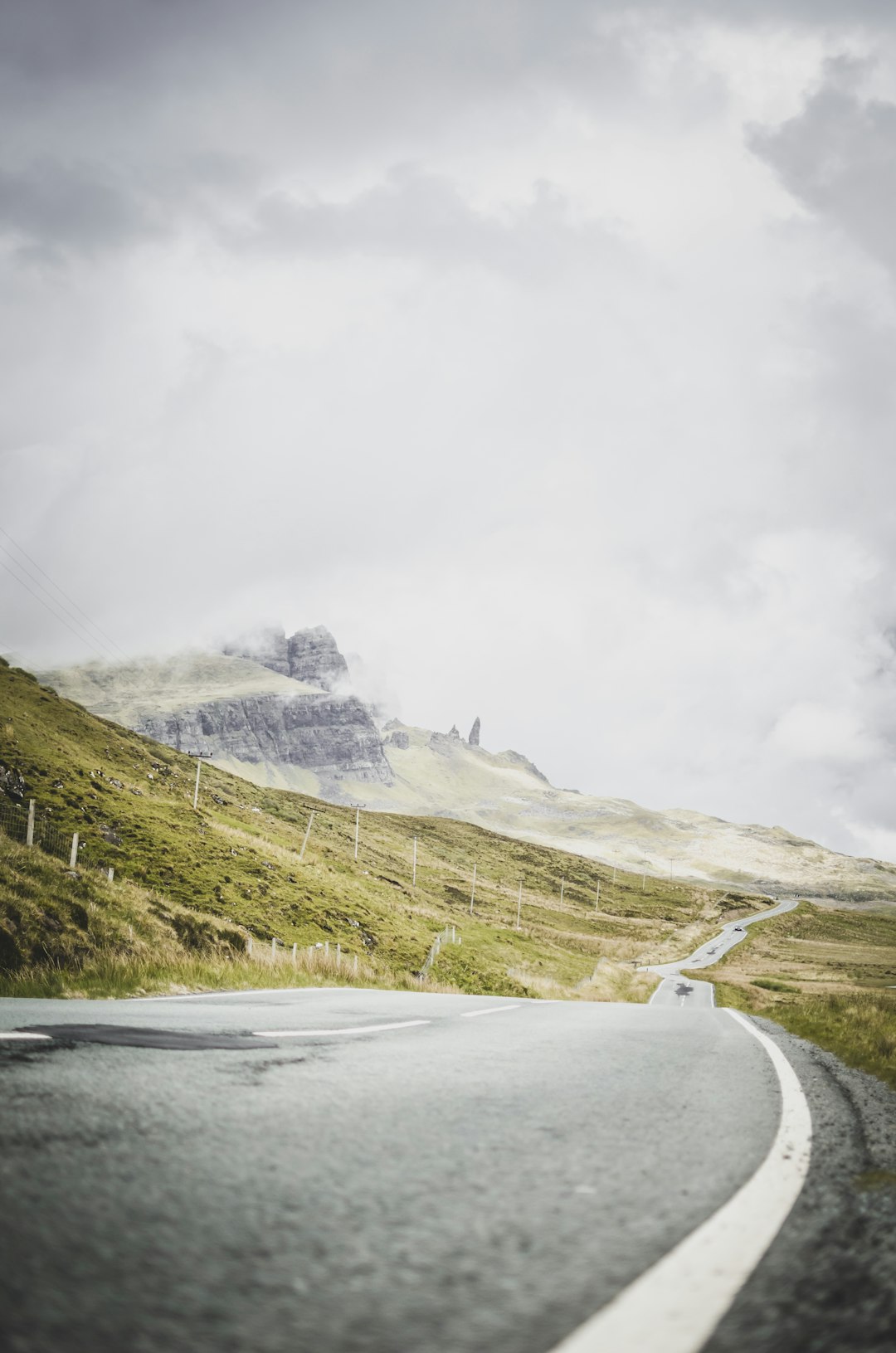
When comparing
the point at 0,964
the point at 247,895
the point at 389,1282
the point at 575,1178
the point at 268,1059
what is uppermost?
the point at 389,1282

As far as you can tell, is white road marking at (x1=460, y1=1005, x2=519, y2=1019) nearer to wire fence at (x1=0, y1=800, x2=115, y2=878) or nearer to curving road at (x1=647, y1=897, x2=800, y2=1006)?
wire fence at (x1=0, y1=800, x2=115, y2=878)

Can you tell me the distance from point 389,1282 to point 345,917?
45.6m

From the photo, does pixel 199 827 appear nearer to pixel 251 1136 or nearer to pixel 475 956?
pixel 475 956

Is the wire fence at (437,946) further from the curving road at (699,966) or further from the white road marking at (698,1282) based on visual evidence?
the white road marking at (698,1282)

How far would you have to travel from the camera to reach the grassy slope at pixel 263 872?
3928cm

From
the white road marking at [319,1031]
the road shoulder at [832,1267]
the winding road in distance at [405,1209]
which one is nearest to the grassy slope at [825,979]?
→ the road shoulder at [832,1267]

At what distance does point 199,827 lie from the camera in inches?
2021

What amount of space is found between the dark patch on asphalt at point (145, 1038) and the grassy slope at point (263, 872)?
9115 mm

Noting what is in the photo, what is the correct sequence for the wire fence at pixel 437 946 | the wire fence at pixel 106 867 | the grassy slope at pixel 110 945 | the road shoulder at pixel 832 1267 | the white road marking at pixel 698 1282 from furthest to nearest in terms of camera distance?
1. the wire fence at pixel 437 946
2. the wire fence at pixel 106 867
3. the grassy slope at pixel 110 945
4. the road shoulder at pixel 832 1267
5. the white road marking at pixel 698 1282

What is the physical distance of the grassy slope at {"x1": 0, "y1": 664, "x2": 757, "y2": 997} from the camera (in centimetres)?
3928

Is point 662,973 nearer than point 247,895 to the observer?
No

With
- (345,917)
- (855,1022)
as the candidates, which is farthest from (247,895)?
(855,1022)

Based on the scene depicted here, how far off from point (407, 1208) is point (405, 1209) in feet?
0.04

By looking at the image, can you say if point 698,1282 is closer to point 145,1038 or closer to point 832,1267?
point 832,1267
